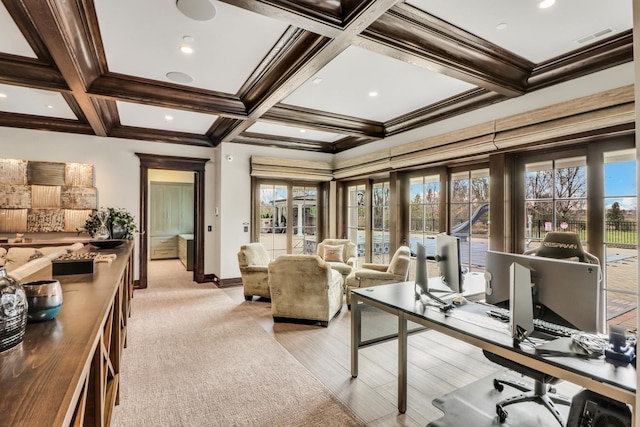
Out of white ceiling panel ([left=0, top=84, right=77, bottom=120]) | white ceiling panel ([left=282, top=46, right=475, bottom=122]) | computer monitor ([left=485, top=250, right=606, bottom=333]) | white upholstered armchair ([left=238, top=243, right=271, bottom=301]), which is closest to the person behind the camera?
computer monitor ([left=485, top=250, right=606, bottom=333])

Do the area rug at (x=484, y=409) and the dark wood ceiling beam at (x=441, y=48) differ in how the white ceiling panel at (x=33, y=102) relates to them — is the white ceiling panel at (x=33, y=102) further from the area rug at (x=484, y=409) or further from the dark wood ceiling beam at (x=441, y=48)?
the area rug at (x=484, y=409)

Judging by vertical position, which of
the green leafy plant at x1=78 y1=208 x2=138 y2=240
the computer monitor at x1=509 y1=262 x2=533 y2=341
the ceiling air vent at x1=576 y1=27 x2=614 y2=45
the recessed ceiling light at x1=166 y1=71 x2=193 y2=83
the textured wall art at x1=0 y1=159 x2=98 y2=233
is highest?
the recessed ceiling light at x1=166 y1=71 x2=193 y2=83

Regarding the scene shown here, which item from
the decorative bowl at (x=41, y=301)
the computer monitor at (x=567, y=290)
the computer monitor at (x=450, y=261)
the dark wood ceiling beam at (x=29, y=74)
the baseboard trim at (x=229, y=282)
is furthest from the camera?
the baseboard trim at (x=229, y=282)

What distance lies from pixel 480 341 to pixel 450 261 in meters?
0.69

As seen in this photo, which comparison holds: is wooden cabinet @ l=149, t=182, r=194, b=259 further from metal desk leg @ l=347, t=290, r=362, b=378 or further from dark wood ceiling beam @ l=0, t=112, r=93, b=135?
metal desk leg @ l=347, t=290, r=362, b=378

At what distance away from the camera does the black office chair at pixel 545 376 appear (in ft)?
6.26

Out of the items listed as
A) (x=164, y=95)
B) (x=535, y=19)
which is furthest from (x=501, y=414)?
(x=164, y=95)

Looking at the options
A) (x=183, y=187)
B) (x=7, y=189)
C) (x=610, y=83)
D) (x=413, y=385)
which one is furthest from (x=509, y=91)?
(x=183, y=187)

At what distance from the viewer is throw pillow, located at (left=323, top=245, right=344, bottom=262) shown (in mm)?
5535

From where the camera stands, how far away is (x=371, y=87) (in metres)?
3.61

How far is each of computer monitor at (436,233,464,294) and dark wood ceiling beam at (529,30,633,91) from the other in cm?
203

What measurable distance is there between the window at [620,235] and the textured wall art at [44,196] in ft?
21.5

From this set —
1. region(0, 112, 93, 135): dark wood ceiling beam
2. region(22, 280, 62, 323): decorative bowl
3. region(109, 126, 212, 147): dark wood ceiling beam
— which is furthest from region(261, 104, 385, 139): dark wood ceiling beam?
region(22, 280, 62, 323): decorative bowl

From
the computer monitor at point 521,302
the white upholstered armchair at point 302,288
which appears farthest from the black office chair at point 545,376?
the white upholstered armchair at point 302,288
